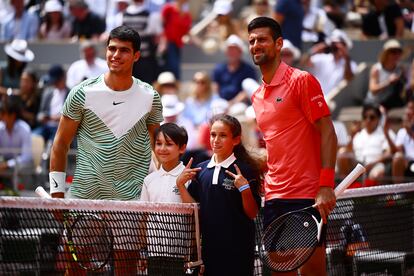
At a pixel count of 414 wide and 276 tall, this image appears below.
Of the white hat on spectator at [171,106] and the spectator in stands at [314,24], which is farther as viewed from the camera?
the spectator in stands at [314,24]

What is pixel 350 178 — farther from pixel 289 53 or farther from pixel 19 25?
pixel 19 25

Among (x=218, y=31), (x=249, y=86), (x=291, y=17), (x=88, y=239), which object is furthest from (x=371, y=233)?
(x=218, y=31)

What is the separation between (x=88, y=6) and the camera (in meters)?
20.4

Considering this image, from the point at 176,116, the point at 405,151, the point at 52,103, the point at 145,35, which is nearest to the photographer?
the point at 405,151

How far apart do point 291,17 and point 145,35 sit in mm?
2257

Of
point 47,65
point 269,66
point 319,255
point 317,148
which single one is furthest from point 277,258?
point 47,65

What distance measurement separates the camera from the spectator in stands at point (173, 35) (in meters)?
18.6

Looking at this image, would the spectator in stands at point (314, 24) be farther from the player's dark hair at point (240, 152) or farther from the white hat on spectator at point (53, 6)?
the player's dark hair at point (240, 152)

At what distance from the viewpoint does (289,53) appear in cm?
1666

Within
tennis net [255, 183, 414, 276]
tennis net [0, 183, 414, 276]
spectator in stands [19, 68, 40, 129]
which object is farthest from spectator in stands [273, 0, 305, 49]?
tennis net [0, 183, 414, 276]

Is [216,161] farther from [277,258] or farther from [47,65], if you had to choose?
[47,65]

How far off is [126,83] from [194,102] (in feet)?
28.0

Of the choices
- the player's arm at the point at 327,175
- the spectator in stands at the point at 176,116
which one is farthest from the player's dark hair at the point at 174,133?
the spectator in stands at the point at 176,116

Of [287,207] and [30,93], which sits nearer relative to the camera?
[287,207]
